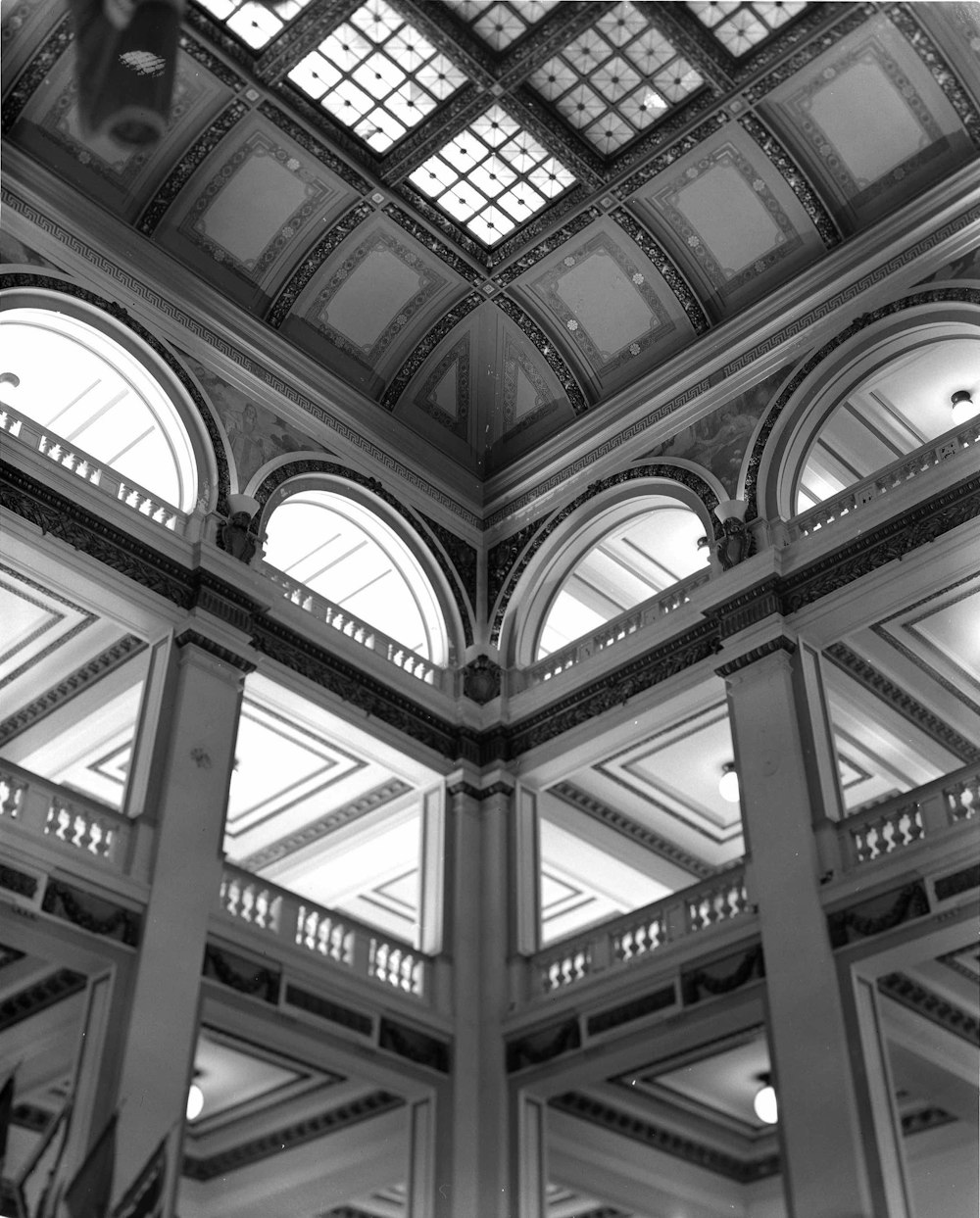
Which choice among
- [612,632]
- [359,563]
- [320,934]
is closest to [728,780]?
[612,632]

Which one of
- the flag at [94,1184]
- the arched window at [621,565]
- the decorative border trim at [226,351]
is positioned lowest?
the flag at [94,1184]

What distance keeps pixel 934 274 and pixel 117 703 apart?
9.22 m

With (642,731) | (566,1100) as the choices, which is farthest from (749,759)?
(566,1100)

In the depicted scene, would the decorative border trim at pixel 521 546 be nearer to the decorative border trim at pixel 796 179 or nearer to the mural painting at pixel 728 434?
the mural painting at pixel 728 434

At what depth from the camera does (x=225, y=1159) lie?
1470 cm

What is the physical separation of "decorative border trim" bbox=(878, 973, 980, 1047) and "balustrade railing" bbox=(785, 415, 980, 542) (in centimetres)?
415

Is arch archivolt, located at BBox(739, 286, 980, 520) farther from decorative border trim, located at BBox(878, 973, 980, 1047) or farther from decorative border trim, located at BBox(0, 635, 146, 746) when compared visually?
decorative border trim, located at BBox(0, 635, 146, 746)

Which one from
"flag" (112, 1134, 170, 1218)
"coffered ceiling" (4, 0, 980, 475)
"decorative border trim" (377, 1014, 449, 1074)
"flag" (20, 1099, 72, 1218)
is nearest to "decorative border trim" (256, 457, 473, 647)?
"coffered ceiling" (4, 0, 980, 475)

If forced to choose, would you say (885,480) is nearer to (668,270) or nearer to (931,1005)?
(668,270)

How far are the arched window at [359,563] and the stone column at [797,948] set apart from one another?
3920mm

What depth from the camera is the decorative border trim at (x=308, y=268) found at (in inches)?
617

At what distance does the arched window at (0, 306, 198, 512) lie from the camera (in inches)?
549

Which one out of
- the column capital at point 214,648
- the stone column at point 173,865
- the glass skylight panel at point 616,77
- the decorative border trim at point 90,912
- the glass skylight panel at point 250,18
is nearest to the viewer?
the stone column at point 173,865

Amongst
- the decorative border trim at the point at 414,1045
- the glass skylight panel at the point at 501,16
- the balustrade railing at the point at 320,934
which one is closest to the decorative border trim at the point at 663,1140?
the decorative border trim at the point at 414,1045
